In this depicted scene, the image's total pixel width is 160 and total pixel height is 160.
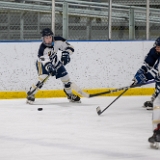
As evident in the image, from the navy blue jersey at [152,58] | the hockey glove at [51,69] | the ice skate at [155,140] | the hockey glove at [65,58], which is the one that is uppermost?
the navy blue jersey at [152,58]

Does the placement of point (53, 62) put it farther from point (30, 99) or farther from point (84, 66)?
point (84, 66)

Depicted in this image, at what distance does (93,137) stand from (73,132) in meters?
0.38

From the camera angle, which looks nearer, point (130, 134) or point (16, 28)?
point (130, 134)

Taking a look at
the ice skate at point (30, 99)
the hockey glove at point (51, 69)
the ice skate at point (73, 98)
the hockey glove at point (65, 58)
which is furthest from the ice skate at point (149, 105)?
the ice skate at point (30, 99)

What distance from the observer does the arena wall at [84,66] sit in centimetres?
920

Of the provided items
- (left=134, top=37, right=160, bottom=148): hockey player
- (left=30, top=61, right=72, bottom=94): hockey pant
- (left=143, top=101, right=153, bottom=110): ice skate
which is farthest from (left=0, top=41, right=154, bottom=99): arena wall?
(left=134, top=37, right=160, bottom=148): hockey player

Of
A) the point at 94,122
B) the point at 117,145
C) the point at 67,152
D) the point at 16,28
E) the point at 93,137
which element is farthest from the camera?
the point at 16,28

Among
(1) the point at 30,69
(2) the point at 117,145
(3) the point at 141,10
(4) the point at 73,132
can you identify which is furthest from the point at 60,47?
(2) the point at 117,145

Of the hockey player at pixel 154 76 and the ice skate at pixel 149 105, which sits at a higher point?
the hockey player at pixel 154 76

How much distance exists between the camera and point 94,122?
6824 mm

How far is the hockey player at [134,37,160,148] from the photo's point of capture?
5.02 metres

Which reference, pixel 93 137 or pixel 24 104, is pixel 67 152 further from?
pixel 24 104

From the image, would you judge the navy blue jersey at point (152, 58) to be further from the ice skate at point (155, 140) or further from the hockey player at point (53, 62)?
the hockey player at point (53, 62)

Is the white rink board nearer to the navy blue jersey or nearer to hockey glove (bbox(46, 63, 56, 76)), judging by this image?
hockey glove (bbox(46, 63, 56, 76))
